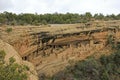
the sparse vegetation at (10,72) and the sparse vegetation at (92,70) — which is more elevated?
the sparse vegetation at (10,72)

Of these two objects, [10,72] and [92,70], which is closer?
[10,72]

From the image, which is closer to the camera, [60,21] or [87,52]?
[87,52]

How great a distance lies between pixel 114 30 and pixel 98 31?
165 cm

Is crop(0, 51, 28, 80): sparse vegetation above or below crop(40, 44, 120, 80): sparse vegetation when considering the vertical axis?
above

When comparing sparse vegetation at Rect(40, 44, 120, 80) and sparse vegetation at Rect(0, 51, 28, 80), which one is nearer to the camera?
sparse vegetation at Rect(0, 51, 28, 80)

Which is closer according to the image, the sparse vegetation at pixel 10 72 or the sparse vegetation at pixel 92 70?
the sparse vegetation at pixel 10 72

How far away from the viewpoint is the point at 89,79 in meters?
36.5

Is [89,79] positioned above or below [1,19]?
below

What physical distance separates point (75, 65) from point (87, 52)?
6.50 feet

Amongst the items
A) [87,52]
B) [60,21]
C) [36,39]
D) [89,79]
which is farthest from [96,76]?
[60,21]

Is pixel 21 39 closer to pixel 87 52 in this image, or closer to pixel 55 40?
pixel 55 40

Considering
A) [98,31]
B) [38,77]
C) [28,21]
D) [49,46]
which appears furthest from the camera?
[28,21]

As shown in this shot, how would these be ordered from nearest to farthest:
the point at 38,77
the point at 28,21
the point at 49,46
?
the point at 38,77 → the point at 49,46 → the point at 28,21

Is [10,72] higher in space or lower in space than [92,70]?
higher
